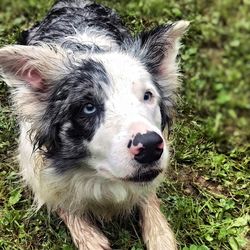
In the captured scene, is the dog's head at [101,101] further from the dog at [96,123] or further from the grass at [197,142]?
the grass at [197,142]

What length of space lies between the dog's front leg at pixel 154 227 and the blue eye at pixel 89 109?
3.15 feet

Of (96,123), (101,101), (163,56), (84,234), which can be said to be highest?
(163,56)

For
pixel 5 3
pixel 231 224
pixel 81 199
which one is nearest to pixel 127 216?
pixel 81 199

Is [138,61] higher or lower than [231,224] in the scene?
higher

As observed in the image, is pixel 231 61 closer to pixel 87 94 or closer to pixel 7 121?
pixel 7 121

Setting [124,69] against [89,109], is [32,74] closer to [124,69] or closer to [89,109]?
[89,109]

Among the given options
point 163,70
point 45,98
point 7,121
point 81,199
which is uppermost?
point 163,70

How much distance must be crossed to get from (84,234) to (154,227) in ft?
1.56

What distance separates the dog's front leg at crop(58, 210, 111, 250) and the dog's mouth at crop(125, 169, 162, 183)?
72 cm

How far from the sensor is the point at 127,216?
447cm

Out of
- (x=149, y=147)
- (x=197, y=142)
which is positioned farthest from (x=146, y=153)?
(x=197, y=142)

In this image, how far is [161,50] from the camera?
424 centimetres

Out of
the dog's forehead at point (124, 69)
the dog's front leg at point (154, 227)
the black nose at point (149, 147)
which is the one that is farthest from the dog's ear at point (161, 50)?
the dog's front leg at point (154, 227)

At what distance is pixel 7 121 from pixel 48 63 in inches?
56.3
